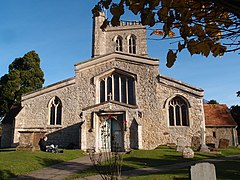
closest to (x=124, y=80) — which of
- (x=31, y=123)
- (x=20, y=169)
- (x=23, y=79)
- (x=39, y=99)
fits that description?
(x=39, y=99)

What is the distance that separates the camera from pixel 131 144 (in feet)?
→ 62.7

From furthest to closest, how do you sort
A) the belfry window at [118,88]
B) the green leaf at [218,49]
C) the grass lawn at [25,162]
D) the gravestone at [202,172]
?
the belfry window at [118,88] < the grass lawn at [25,162] < the gravestone at [202,172] < the green leaf at [218,49]

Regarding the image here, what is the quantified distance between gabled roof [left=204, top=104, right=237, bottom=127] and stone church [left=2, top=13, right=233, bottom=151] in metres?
4.72

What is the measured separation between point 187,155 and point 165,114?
650 centimetres

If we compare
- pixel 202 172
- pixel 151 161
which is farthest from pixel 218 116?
pixel 202 172

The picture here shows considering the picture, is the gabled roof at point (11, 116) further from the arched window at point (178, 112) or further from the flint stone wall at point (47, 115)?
the arched window at point (178, 112)

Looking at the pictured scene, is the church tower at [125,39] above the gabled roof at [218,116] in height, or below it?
above

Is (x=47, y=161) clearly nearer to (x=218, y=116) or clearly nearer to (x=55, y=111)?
(x=55, y=111)

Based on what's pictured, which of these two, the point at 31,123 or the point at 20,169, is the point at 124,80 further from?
the point at 20,169

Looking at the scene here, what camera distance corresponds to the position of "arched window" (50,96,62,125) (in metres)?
22.4

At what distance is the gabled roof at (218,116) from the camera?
24297 mm

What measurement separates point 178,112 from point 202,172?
1515 cm

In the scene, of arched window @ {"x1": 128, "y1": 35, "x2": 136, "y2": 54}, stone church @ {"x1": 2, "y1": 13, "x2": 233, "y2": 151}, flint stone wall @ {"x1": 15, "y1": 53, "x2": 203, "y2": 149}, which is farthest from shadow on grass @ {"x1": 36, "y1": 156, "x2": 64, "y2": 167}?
arched window @ {"x1": 128, "y1": 35, "x2": 136, "y2": 54}

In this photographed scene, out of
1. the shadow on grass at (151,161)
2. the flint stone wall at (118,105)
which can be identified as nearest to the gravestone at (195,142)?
the flint stone wall at (118,105)
